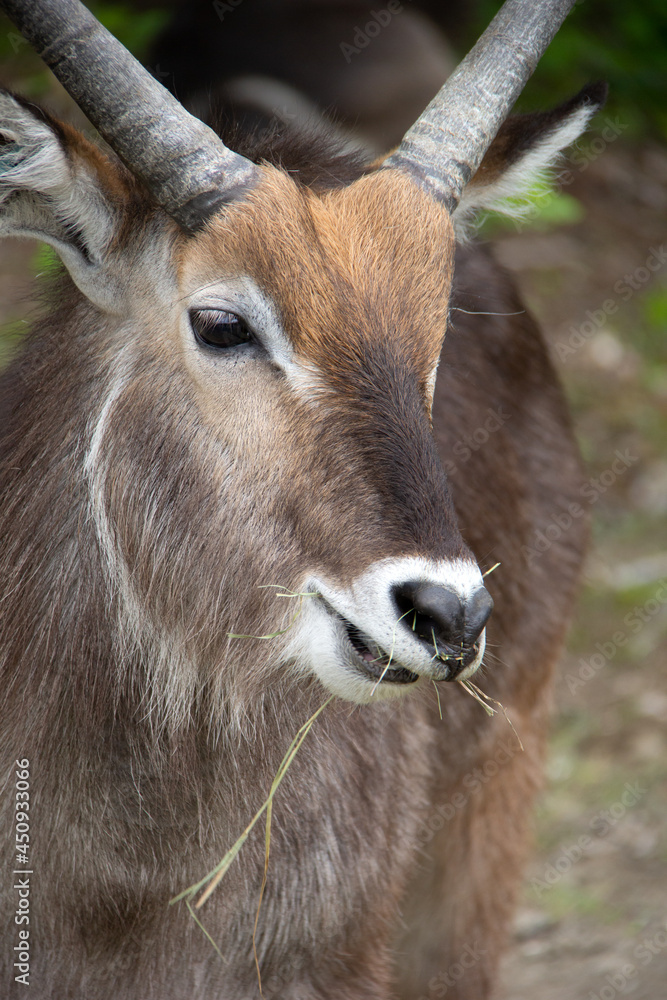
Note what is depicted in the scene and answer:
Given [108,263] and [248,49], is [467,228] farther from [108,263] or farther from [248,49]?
[248,49]

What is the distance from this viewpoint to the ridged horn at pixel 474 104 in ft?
10.9

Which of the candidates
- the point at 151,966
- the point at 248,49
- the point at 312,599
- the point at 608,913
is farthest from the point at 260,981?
the point at 248,49

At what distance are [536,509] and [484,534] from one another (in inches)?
27.7

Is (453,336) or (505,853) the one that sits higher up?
(453,336)

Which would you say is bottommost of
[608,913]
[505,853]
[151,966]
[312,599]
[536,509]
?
[608,913]

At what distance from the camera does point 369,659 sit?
2775 millimetres

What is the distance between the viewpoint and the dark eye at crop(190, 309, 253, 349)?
9.61ft

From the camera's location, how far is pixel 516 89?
349cm

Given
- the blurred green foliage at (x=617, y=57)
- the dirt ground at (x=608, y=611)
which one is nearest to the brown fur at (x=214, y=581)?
the dirt ground at (x=608, y=611)

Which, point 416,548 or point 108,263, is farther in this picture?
point 108,263

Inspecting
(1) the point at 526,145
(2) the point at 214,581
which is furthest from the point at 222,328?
(1) the point at 526,145

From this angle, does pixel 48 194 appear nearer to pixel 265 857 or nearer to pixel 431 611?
pixel 431 611
